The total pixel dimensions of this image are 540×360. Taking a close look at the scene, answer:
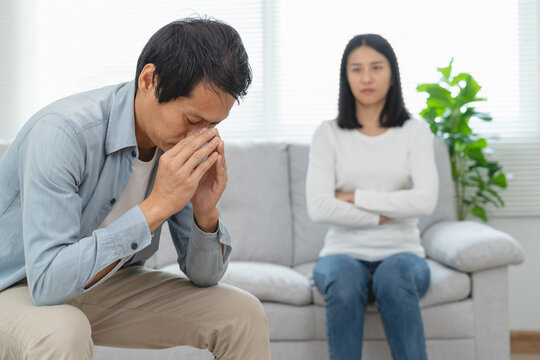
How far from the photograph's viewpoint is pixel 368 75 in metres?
2.47

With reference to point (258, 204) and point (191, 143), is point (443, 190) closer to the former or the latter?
point (258, 204)

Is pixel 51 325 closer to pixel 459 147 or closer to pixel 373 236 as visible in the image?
pixel 373 236

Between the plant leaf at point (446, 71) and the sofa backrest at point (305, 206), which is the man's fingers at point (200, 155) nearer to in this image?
the sofa backrest at point (305, 206)

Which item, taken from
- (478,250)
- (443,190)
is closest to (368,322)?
(478,250)

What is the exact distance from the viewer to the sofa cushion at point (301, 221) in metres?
2.86

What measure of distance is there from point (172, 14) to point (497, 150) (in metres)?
1.97

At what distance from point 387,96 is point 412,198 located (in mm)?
493

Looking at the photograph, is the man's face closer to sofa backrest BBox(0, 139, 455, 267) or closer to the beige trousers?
the beige trousers

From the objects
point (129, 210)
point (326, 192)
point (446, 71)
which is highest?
point (446, 71)

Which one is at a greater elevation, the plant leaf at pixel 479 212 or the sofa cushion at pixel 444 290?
the plant leaf at pixel 479 212

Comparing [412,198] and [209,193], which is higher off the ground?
[209,193]

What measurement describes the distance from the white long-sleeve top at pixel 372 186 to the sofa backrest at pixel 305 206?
39cm

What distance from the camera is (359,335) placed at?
82.1 inches

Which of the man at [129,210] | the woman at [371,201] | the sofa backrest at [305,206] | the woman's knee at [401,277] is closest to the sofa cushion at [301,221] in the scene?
the sofa backrest at [305,206]
